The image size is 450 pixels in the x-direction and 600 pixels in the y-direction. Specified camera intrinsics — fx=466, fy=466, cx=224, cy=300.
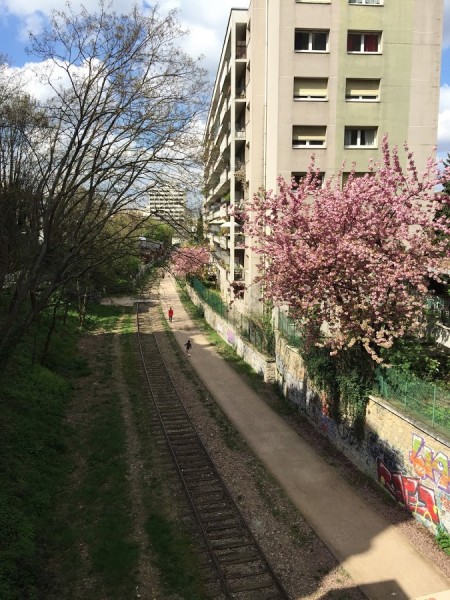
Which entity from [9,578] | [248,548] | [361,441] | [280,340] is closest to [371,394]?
[361,441]

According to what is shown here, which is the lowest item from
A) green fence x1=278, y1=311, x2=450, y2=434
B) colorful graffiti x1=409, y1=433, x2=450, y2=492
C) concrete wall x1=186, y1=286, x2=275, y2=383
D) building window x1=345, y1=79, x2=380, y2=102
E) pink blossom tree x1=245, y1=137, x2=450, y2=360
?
concrete wall x1=186, y1=286, x2=275, y2=383

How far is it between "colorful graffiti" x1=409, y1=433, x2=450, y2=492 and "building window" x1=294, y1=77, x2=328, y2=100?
1994 centimetres

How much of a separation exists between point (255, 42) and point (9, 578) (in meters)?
32.1

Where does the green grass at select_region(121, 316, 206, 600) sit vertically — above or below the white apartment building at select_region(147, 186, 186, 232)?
below

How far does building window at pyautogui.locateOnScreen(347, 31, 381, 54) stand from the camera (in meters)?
25.0

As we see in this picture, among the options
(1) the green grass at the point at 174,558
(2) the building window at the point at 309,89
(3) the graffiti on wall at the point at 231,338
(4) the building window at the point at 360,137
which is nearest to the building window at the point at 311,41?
(2) the building window at the point at 309,89

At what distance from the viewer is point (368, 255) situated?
518 inches

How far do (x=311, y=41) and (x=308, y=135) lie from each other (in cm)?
491

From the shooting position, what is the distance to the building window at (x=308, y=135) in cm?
2578

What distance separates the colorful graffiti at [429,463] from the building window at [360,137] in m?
18.5

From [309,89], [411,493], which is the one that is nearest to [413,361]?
[411,493]

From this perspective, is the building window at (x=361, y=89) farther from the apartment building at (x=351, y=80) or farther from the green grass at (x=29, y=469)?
the green grass at (x=29, y=469)

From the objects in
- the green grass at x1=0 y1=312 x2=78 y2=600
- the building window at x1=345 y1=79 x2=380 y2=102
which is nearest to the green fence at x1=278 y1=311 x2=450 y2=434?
the green grass at x1=0 y1=312 x2=78 y2=600

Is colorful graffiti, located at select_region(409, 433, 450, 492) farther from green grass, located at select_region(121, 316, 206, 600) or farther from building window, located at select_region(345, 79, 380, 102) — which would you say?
building window, located at select_region(345, 79, 380, 102)
